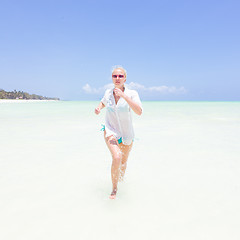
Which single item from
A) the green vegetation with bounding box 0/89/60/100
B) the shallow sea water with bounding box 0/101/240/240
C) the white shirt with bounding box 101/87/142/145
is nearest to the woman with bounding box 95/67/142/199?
the white shirt with bounding box 101/87/142/145

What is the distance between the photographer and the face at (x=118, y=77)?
9.15 feet

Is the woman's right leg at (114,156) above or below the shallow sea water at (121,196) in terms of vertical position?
above

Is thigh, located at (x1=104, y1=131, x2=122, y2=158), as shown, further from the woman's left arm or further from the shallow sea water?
the shallow sea water

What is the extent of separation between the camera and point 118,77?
280 centimetres

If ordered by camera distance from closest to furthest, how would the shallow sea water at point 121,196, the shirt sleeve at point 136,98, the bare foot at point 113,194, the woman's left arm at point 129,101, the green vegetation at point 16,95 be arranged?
the shallow sea water at point 121,196 < the woman's left arm at point 129,101 < the shirt sleeve at point 136,98 < the bare foot at point 113,194 < the green vegetation at point 16,95

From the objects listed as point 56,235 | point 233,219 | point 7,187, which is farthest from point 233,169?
point 7,187

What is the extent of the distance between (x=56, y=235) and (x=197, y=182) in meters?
2.43

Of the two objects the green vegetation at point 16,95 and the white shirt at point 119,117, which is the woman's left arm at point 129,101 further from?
the green vegetation at point 16,95

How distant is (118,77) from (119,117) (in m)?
0.56

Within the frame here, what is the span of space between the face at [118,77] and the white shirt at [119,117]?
0.12 meters

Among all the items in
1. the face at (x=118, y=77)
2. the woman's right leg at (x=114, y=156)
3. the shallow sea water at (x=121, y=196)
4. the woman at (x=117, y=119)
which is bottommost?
the shallow sea water at (x=121, y=196)

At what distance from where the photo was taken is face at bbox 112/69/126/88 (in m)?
2.79

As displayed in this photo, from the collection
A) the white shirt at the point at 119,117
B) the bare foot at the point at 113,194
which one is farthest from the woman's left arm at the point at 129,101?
the bare foot at the point at 113,194

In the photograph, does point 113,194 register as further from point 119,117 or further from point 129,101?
point 129,101
